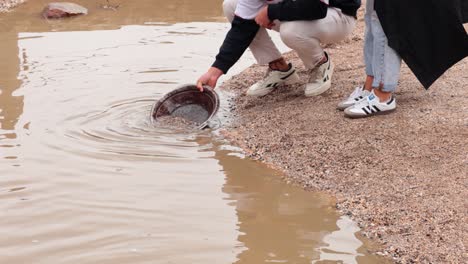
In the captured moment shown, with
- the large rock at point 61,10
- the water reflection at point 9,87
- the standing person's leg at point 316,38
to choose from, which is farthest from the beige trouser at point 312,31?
the large rock at point 61,10

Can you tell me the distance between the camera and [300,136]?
4613 mm

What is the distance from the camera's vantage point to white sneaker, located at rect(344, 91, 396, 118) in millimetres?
4609

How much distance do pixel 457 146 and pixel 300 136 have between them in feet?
3.34

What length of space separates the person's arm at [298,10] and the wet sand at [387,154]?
0.65 m

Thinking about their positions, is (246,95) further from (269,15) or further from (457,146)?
(457,146)

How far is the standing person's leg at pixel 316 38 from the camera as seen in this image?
4.96m

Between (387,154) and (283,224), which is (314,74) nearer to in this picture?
(387,154)

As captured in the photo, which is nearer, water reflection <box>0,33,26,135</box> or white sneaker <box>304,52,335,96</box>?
water reflection <box>0,33,26,135</box>

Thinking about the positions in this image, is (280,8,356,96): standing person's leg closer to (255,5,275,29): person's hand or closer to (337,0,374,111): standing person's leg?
(255,5,275,29): person's hand

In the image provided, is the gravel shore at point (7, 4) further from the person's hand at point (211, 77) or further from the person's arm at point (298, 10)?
the person's arm at point (298, 10)

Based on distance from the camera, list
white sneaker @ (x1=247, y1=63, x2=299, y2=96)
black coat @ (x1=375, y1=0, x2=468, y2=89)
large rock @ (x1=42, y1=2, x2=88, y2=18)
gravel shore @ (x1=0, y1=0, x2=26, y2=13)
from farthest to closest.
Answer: gravel shore @ (x1=0, y1=0, x2=26, y2=13) < large rock @ (x1=42, y1=2, x2=88, y2=18) < white sneaker @ (x1=247, y1=63, x2=299, y2=96) < black coat @ (x1=375, y1=0, x2=468, y2=89)

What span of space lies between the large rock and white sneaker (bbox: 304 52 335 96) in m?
4.71

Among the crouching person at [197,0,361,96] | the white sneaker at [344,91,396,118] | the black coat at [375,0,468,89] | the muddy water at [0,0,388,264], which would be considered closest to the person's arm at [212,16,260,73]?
the crouching person at [197,0,361,96]

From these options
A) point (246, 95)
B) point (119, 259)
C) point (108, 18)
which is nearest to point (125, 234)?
point (119, 259)
